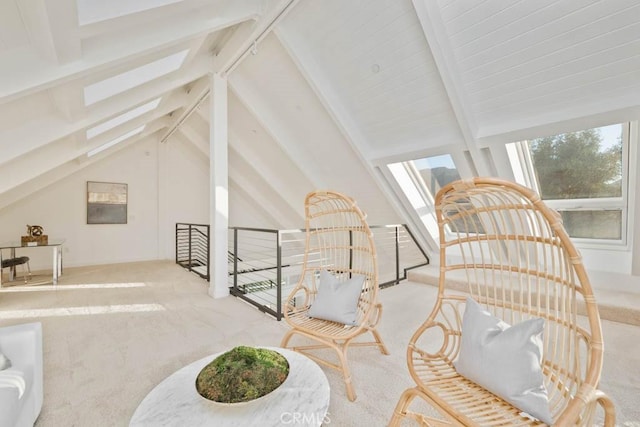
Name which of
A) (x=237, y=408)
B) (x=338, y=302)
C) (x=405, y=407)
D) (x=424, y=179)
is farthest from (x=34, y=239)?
(x=424, y=179)

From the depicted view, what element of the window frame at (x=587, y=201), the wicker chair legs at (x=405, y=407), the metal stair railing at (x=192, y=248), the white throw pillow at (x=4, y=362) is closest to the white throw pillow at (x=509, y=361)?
the wicker chair legs at (x=405, y=407)

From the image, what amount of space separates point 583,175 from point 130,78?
4.80 metres

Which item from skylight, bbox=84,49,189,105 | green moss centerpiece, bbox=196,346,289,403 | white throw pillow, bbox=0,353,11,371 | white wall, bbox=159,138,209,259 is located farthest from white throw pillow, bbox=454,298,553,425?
white wall, bbox=159,138,209,259

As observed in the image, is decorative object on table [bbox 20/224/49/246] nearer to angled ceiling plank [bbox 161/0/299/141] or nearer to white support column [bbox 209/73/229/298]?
white support column [bbox 209/73/229/298]

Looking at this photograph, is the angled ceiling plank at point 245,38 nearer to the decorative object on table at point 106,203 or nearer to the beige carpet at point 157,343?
the beige carpet at point 157,343

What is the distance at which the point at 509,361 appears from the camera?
999 mm

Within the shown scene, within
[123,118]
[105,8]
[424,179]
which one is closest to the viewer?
[105,8]

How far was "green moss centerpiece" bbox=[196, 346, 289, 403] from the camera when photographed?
1.01m

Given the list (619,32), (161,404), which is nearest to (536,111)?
(619,32)

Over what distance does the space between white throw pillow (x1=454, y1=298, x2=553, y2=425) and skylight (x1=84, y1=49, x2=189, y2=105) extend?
3.49 metres

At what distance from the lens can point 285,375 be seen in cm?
115

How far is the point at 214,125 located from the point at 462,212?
3194 mm

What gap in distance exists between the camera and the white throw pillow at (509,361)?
94 centimetres

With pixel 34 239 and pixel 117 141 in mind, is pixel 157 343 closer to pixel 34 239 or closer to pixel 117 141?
pixel 34 239
